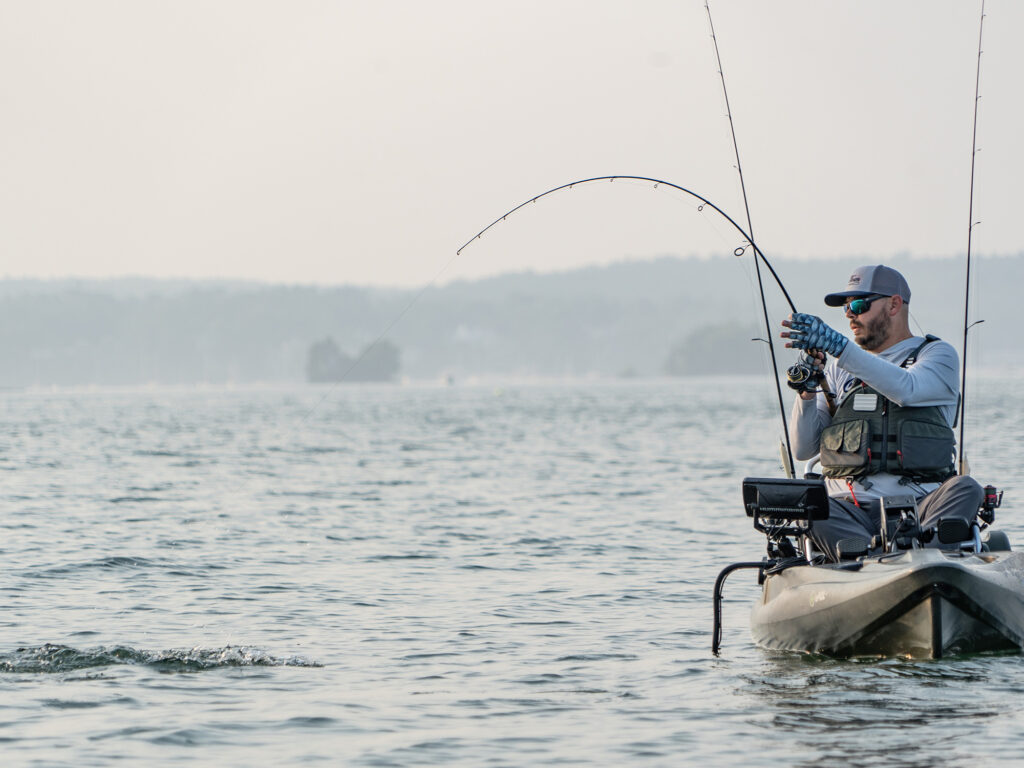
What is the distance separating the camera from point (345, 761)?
699 centimetres

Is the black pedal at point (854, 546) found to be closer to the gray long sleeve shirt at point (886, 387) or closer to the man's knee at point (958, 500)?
the gray long sleeve shirt at point (886, 387)

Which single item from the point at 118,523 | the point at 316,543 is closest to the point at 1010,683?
the point at 316,543

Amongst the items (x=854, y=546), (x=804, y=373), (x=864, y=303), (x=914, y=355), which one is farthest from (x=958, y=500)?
(x=864, y=303)

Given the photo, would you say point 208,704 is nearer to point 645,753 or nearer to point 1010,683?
point 645,753

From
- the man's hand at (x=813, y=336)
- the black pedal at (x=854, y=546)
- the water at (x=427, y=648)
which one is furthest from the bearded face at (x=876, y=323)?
the water at (x=427, y=648)

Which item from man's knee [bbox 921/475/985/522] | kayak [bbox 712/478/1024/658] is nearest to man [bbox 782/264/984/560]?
man's knee [bbox 921/475/985/522]

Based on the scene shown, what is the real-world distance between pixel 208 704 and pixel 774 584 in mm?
3095

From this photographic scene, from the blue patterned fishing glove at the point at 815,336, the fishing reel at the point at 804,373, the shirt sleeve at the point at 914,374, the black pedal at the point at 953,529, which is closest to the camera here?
the blue patterned fishing glove at the point at 815,336

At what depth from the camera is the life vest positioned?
321 inches

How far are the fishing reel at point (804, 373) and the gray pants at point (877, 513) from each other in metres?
0.65

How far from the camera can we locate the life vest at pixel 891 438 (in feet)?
26.8

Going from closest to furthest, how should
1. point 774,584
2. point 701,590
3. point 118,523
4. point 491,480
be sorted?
point 774,584 → point 701,590 → point 118,523 → point 491,480

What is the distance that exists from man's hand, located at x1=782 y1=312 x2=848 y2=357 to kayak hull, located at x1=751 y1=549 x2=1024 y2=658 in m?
1.10

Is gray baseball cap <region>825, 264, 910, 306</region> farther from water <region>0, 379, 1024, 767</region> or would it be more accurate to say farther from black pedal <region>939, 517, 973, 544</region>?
water <region>0, 379, 1024, 767</region>
